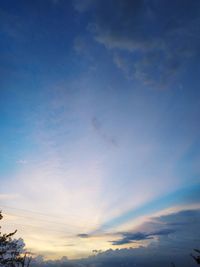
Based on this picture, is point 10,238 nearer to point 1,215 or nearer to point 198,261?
point 1,215

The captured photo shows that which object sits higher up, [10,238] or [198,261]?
[10,238]

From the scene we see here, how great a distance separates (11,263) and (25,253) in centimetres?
218

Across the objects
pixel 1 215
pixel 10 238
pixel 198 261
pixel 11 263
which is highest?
pixel 1 215

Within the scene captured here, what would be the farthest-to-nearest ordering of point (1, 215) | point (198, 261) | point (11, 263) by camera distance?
point (1, 215)
point (11, 263)
point (198, 261)

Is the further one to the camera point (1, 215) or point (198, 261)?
point (1, 215)

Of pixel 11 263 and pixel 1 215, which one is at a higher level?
pixel 1 215

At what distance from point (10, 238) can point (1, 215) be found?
123 inches

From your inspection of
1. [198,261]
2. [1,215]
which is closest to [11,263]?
[1,215]

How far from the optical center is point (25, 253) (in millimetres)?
34219

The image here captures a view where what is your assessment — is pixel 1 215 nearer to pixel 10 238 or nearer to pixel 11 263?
pixel 10 238

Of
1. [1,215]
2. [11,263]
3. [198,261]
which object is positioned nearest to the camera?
[198,261]

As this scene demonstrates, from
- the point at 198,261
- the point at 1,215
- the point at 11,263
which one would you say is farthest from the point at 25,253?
the point at 198,261

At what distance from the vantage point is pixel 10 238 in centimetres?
3353

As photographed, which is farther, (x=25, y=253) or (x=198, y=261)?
(x=25, y=253)
